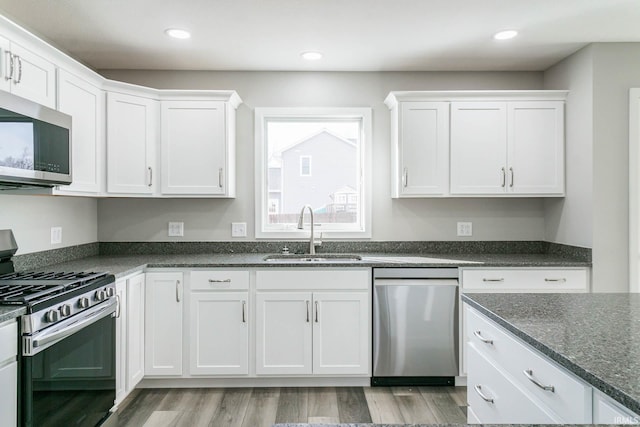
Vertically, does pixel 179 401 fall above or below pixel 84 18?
below

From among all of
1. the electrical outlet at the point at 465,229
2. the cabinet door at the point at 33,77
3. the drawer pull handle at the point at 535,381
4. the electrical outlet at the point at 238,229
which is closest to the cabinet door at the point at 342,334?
the electrical outlet at the point at 238,229

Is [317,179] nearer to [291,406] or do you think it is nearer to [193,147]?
[193,147]

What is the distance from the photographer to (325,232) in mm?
3643

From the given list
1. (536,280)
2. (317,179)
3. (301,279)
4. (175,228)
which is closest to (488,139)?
(536,280)

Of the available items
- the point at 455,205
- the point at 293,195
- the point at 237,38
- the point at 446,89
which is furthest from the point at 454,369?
the point at 237,38

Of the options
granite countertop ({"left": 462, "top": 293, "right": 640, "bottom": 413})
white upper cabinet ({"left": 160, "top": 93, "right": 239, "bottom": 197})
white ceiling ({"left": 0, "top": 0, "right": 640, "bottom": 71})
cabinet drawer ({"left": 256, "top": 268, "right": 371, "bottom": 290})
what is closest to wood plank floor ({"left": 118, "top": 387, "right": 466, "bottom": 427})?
cabinet drawer ({"left": 256, "top": 268, "right": 371, "bottom": 290})

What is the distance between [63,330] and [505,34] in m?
3.14

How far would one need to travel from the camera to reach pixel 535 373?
4.13ft

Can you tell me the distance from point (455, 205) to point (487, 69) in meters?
1.19

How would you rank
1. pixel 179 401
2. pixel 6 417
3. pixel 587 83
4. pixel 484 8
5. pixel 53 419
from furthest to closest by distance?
pixel 587 83 → pixel 179 401 → pixel 484 8 → pixel 53 419 → pixel 6 417

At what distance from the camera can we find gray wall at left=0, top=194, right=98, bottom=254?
255cm

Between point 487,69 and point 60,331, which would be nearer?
point 60,331

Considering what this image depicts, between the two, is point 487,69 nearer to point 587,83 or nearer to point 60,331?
point 587,83

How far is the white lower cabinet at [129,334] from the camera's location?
264 centimetres
